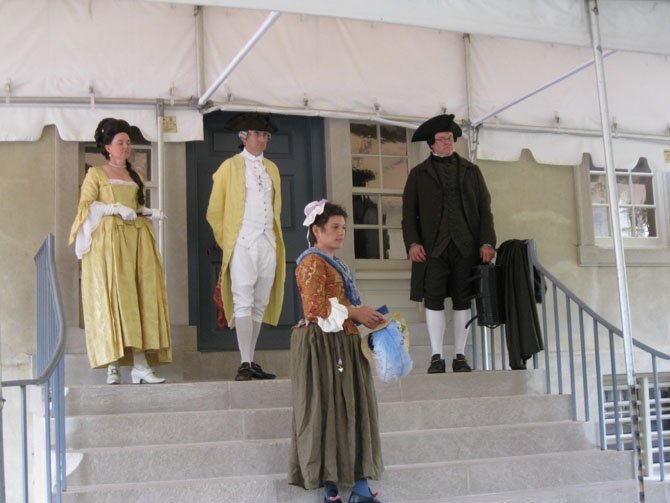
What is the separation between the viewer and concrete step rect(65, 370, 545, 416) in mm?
5172

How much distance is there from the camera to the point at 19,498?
605cm

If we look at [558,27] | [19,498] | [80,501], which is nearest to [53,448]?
[80,501]

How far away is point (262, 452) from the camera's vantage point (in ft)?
16.0

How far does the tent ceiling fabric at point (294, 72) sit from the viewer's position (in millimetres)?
6449

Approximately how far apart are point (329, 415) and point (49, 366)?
51.3 inches

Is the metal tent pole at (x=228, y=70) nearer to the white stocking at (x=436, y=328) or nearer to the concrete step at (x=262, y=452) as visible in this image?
the white stocking at (x=436, y=328)

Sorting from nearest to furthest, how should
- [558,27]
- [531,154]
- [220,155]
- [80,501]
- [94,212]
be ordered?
1. [80,501]
2. [558,27]
3. [94,212]
4. [220,155]
5. [531,154]

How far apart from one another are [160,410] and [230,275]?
1.03 metres

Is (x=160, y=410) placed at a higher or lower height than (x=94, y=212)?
lower

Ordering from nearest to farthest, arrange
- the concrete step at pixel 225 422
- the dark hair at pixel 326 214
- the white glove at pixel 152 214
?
the dark hair at pixel 326 214 → the concrete step at pixel 225 422 → the white glove at pixel 152 214

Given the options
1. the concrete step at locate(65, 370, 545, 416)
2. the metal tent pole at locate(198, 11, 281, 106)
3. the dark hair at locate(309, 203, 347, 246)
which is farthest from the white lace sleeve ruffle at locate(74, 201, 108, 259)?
the dark hair at locate(309, 203, 347, 246)

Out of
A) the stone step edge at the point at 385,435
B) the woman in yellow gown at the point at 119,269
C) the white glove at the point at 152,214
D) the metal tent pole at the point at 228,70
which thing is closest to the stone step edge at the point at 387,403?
the stone step edge at the point at 385,435

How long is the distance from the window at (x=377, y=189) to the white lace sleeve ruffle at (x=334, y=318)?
3047 mm

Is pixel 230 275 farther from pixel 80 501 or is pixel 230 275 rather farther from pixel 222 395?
pixel 80 501
